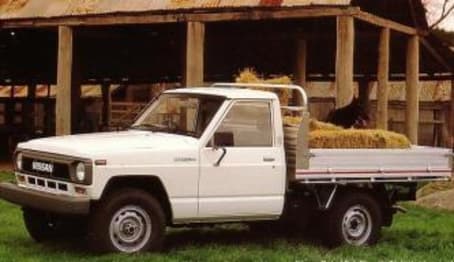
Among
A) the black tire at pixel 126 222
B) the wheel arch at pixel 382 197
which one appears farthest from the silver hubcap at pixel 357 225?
the black tire at pixel 126 222

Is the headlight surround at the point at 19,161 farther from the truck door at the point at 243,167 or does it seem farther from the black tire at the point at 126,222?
the truck door at the point at 243,167

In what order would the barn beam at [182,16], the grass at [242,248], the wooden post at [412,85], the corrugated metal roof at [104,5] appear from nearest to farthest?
1. the grass at [242,248]
2. the barn beam at [182,16]
3. the corrugated metal roof at [104,5]
4. the wooden post at [412,85]

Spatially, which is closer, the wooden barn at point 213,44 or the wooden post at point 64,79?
the wooden barn at point 213,44

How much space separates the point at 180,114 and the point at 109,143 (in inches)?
52.5

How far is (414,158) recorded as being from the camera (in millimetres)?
11883

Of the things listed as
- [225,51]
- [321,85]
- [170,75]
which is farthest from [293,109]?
[321,85]

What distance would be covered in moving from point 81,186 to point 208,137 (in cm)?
149

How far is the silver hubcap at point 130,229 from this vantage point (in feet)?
32.9

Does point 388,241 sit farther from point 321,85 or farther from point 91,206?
point 321,85

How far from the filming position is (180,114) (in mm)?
11328

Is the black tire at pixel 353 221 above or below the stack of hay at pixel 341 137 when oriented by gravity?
below

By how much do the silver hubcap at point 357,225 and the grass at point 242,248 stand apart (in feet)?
0.70

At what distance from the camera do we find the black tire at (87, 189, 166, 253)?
32.5 feet

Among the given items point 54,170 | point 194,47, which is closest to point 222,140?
point 54,170
